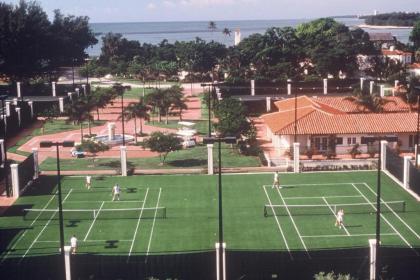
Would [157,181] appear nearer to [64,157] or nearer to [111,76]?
[64,157]

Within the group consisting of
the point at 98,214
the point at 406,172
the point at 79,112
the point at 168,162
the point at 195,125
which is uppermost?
the point at 79,112

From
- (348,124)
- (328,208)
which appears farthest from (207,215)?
(348,124)

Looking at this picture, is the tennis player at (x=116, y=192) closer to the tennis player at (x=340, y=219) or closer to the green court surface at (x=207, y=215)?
the green court surface at (x=207, y=215)

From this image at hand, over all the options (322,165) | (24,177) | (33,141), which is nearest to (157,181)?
(24,177)

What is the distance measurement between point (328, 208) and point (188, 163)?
49.2ft

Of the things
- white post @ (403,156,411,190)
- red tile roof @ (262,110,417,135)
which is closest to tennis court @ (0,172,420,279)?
white post @ (403,156,411,190)

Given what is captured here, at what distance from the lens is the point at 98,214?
36.0 metres

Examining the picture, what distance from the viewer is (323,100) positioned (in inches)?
2501

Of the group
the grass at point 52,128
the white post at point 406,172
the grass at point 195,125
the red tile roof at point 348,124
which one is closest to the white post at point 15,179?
the grass at point 52,128

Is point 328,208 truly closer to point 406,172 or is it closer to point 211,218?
point 211,218

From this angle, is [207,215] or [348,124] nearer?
[207,215]

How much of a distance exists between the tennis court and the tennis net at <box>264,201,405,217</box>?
5 cm

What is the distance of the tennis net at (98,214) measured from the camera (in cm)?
3553

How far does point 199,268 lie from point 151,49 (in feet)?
362
